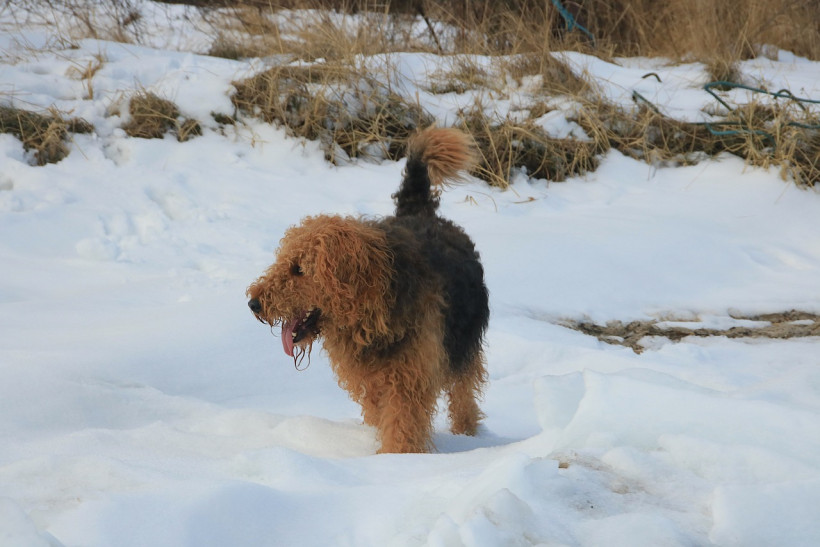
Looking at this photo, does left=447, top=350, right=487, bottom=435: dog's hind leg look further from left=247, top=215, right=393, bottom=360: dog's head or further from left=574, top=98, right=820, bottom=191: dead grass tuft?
left=574, top=98, right=820, bottom=191: dead grass tuft

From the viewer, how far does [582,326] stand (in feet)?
19.7

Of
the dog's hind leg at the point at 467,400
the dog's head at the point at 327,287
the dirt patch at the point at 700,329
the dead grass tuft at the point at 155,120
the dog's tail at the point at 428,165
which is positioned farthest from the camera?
the dead grass tuft at the point at 155,120

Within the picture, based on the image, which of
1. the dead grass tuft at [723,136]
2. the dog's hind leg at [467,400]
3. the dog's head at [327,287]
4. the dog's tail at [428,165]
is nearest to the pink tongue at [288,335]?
the dog's head at [327,287]

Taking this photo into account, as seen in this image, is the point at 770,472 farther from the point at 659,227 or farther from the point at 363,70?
the point at 363,70

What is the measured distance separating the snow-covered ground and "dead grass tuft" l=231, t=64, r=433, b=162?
8.4 inches

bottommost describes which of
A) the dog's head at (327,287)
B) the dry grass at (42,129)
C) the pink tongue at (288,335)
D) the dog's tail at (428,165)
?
the dry grass at (42,129)

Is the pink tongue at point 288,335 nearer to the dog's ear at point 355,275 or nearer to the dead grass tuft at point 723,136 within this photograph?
the dog's ear at point 355,275

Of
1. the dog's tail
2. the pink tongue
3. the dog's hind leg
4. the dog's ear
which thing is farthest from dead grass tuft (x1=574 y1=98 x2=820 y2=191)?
the pink tongue

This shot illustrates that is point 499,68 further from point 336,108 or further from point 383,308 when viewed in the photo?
point 383,308

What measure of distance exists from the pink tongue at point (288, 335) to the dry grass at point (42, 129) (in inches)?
207

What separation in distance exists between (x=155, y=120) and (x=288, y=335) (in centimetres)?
553

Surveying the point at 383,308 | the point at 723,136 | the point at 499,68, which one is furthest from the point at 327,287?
the point at 499,68

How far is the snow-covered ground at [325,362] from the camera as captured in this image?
87.9 inches

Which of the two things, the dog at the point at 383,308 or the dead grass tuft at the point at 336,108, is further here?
the dead grass tuft at the point at 336,108
